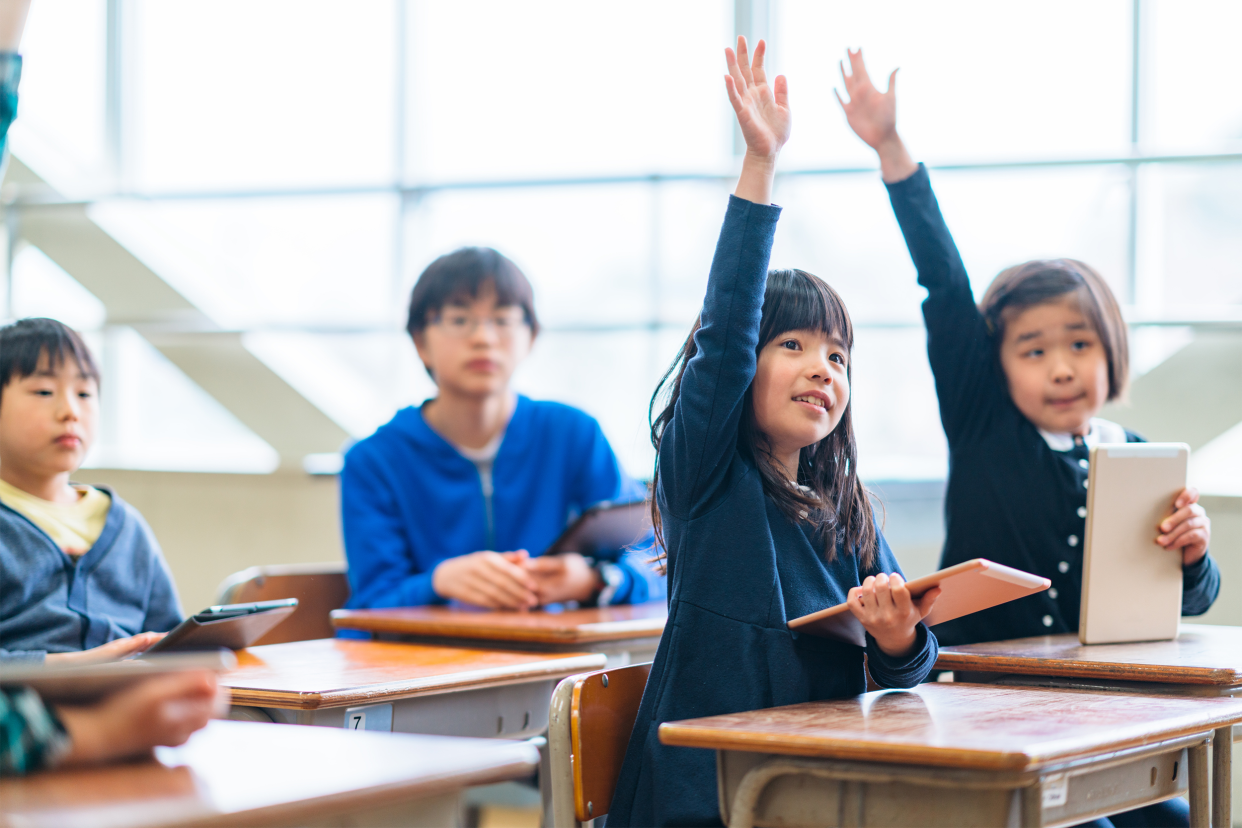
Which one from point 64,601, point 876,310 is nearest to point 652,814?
point 64,601

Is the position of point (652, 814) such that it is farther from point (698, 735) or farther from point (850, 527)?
point (850, 527)

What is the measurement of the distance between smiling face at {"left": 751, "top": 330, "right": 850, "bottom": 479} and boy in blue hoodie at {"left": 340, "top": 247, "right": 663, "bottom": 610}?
1.04 meters

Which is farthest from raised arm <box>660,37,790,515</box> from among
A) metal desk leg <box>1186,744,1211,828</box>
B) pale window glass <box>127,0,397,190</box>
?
pale window glass <box>127,0,397,190</box>

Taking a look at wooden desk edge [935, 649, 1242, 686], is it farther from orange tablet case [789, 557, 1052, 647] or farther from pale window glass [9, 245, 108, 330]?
pale window glass [9, 245, 108, 330]

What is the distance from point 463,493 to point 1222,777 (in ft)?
5.57

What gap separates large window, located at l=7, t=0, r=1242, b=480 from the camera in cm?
348

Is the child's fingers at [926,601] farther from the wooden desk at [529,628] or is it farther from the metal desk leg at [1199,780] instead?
the wooden desk at [529,628]

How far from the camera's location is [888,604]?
54.1 inches

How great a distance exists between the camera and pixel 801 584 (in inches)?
61.3

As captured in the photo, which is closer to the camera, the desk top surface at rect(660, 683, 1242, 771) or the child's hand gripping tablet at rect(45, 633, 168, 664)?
the desk top surface at rect(660, 683, 1242, 771)

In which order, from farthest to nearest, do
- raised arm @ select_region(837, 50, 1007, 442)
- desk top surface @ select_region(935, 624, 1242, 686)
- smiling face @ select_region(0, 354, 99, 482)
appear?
raised arm @ select_region(837, 50, 1007, 442)
smiling face @ select_region(0, 354, 99, 482)
desk top surface @ select_region(935, 624, 1242, 686)

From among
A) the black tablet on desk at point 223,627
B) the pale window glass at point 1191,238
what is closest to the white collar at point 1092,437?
the pale window glass at point 1191,238

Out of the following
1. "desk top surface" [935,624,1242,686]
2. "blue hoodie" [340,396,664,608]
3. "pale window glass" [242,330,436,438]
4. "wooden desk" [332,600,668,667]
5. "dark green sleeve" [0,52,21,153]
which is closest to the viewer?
"dark green sleeve" [0,52,21,153]

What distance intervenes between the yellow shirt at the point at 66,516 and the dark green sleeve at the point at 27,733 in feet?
4.02
